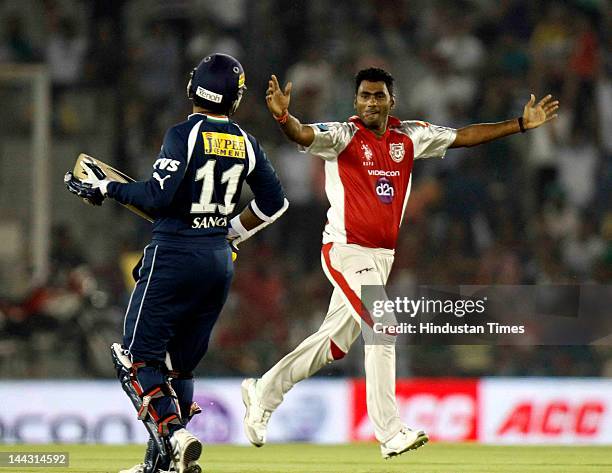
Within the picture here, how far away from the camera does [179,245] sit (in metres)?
6.81

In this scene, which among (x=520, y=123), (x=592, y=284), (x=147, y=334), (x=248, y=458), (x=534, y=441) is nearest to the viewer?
(x=147, y=334)

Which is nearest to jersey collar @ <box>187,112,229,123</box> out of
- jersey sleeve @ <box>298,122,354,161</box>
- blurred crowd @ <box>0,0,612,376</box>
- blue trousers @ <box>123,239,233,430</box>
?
blue trousers @ <box>123,239,233,430</box>

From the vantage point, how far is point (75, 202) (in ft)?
46.4

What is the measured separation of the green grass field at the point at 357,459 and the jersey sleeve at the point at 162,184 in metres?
1.94

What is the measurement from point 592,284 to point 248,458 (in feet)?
15.8

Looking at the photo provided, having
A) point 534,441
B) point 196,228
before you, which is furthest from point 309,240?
Answer: point 196,228

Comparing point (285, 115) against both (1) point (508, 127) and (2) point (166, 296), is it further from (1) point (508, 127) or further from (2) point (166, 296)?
(1) point (508, 127)

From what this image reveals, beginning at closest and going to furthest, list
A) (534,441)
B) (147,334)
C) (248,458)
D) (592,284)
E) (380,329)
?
(147,334)
(380,329)
(248,458)
(534,441)
(592,284)

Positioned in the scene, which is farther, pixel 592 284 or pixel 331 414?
pixel 592 284

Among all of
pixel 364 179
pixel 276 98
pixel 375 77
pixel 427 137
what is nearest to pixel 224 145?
pixel 276 98

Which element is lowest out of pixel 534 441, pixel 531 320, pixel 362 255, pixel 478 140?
pixel 534 441

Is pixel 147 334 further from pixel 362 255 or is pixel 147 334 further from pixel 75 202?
pixel 75 202

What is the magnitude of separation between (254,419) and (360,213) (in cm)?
137

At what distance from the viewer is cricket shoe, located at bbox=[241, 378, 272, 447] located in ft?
26.6
